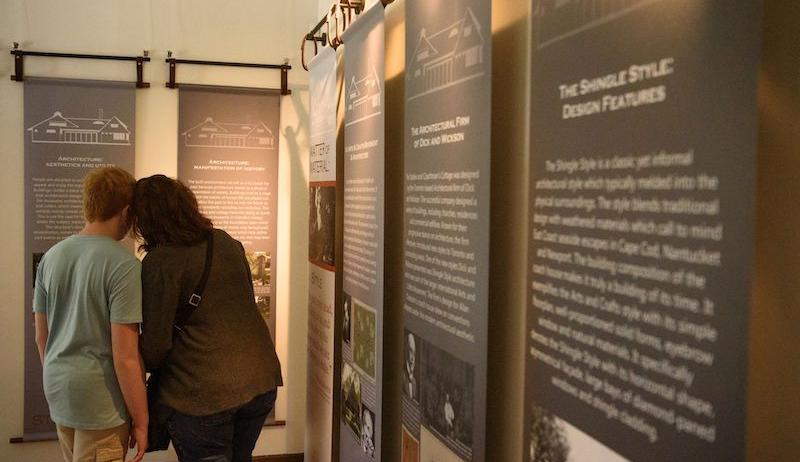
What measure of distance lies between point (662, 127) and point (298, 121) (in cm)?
371

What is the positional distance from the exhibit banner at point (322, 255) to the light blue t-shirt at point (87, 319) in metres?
0.99

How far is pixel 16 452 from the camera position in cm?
→ 429

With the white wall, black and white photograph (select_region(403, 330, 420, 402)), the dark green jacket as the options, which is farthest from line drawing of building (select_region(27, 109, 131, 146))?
black and white photograph (select_region(403, 330, 420, 402))

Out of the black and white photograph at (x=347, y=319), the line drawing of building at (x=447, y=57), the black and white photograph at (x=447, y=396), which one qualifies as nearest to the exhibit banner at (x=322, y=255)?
the black and white photograph at (x=347, y=319)

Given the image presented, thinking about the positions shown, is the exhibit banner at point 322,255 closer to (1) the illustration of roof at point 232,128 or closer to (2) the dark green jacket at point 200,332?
(2) the dark green jacket at point 200,332

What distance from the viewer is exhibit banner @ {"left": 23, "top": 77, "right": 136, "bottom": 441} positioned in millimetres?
4199

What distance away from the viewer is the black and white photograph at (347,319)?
290cm

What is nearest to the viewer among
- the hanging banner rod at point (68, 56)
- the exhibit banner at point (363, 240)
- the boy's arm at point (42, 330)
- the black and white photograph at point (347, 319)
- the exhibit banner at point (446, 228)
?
the exhibit banner at point (446, 228)

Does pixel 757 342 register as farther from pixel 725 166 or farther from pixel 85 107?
pixel 85 107

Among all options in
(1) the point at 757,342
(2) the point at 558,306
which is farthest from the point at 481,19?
(1) the point at 757,342

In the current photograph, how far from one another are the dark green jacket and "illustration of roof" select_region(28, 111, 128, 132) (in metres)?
2.05

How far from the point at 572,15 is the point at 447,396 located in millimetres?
1103

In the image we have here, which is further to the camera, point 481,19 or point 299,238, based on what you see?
point 299,238

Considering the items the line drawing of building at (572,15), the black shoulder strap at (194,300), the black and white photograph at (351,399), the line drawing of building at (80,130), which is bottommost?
the black and white photograph at (351,399)
